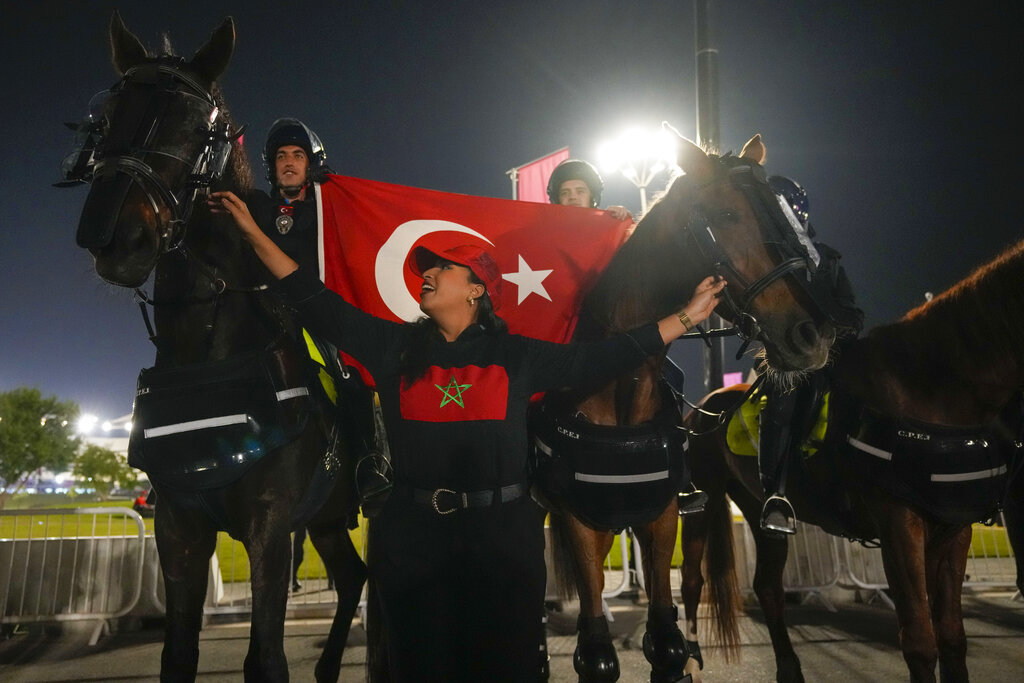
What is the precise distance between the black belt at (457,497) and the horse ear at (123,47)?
7.84 ft

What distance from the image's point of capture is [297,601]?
8.62 m

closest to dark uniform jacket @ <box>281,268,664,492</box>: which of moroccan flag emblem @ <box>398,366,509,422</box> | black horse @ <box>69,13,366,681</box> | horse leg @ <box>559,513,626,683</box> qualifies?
moroccan flag emblem @ <box>398,366,509,422</box>

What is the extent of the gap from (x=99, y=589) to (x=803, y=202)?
8123mm

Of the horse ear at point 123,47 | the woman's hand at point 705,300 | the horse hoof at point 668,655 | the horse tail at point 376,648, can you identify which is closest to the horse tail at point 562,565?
the horse hoof at point 668,655

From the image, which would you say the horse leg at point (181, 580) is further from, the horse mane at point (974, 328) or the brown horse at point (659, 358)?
the horse mane at point (974, 328)

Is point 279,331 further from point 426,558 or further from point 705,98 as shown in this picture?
point 705,98

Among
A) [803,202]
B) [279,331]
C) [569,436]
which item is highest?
[803,202]

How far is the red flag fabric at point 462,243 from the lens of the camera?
4.39 metres

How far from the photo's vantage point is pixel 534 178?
9.71 m

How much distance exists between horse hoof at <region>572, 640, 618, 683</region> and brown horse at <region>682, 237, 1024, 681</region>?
1.46m

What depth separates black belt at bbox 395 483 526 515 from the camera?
7.85 feet

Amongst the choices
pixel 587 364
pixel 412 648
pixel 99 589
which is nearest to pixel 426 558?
pixel 412 648

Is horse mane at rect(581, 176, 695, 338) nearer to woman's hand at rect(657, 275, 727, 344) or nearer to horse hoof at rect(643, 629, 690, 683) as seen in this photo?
woman's hand at rect(657, 275, 727, 344)

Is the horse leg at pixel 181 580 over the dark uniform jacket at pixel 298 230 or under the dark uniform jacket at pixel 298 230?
under
